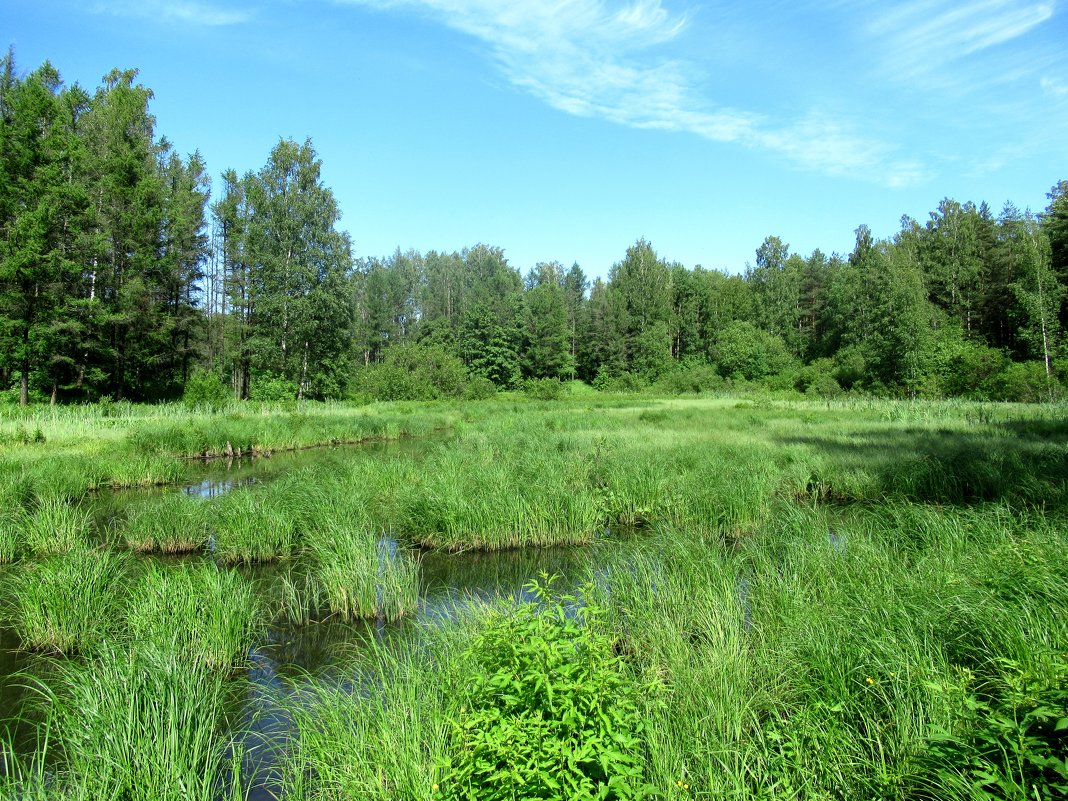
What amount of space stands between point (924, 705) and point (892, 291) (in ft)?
193

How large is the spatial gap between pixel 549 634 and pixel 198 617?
4697mm

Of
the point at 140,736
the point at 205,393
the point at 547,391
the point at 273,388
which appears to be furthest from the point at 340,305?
the point at 140,736

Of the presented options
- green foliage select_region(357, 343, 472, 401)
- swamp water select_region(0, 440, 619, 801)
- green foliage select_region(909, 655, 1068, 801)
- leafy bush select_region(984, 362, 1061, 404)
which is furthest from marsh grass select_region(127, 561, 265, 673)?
leafy bush select_region(984, 362, 1061, 404)

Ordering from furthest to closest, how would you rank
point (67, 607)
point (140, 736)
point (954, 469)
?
point (954, 469)
point (67, 607)
point (140, 736)

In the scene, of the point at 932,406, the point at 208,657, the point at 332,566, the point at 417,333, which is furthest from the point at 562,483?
the point at 417,333

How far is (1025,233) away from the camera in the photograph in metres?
51.8

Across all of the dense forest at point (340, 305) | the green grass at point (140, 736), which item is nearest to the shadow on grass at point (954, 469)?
the green grass at point (140, 736)

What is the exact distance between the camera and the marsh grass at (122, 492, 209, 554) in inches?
422

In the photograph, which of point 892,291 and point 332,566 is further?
point 892,291

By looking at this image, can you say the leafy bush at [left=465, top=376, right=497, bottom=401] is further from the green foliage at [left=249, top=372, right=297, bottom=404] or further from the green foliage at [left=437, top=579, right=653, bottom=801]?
the green foliage at [left=437, top=579, right=653, bottom=801]

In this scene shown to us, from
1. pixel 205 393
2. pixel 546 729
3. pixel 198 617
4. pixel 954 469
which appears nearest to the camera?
pixel 546 729

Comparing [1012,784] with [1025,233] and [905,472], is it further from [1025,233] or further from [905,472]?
[1025,233]

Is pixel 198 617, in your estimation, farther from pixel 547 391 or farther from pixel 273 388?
pixel 547 391

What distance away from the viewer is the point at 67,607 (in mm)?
6973
